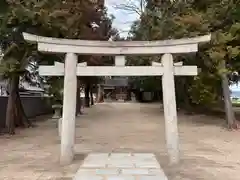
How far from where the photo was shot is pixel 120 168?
6.35 metres

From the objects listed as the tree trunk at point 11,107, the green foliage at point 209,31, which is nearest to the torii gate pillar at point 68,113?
the green foliage at point 209,31

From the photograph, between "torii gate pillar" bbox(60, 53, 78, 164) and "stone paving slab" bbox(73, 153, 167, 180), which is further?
"torii gate pillar" bbox(60, 53, 78, 164)

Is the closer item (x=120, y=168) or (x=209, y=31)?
(x=120, y=168)

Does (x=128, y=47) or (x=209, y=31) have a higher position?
(x=209, y=31)

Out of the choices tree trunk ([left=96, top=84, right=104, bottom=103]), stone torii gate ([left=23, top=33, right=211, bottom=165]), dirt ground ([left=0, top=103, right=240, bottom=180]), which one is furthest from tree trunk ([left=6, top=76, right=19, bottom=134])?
tree trunk ([left=96, top=84, right=104, bottom=103])

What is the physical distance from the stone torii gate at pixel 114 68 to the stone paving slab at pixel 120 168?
2.98ft

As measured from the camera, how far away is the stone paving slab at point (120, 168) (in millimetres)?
5631

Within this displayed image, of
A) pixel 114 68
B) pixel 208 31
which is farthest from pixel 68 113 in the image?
pixel 208 31

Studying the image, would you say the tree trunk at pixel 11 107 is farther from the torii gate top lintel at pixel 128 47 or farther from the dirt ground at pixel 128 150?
the torii gate top lintel at pixel 128 47

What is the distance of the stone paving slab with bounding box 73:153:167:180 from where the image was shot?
18.5 ft

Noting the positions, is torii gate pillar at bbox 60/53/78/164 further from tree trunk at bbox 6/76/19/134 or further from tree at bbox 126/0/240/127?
tree trunk at bbox 6/76/19/134

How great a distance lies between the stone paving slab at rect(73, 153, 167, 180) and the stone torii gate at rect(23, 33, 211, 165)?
2.98 feet

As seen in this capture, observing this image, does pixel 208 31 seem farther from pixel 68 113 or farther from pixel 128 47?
pixel 68 113

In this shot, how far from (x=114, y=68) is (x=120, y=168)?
108 inches
